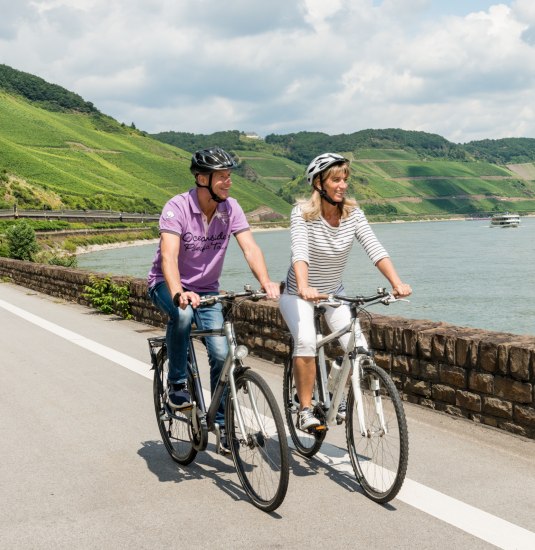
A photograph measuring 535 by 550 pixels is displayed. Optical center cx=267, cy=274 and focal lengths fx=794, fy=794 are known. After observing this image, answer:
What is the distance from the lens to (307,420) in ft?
15.1

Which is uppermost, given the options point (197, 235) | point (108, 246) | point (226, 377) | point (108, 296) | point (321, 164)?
point (321, 164)

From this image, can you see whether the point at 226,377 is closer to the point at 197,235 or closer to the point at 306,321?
the point at 306,321

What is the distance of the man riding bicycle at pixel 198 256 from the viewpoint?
14.7 feet

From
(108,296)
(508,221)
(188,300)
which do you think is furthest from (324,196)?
(508,221)

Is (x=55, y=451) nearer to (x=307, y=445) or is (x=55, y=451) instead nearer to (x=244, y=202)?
(x=307, y=445)

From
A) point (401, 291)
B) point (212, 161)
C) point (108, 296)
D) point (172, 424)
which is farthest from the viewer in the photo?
point (108, 296)

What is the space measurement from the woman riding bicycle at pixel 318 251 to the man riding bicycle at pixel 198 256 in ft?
0.87

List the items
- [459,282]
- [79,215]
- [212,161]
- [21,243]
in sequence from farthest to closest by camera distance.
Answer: [79,215] → [459,282] → [21,243] → [212,161]

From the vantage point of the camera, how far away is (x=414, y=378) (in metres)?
6.36

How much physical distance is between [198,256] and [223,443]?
1105 millimetres

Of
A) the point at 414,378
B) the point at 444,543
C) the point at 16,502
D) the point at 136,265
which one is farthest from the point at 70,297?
the point at 136,265

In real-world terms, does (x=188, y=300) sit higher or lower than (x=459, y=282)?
higher

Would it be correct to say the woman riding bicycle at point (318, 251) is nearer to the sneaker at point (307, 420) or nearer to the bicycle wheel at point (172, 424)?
the sneaker at point (307, 420)

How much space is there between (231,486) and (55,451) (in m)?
1.41
